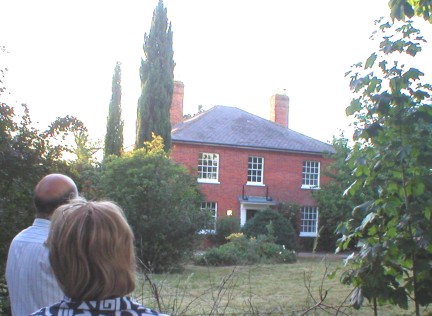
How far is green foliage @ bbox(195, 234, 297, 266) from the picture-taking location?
21.2 m

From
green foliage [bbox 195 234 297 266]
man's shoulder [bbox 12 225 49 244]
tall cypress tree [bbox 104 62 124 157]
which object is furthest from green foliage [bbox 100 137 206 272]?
tall cypress tree [bbox 104 62 124 157]

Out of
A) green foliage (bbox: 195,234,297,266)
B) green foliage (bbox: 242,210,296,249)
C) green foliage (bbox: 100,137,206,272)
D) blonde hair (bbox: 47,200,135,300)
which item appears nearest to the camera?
blonde hair (bbox: 47,200,135,300)

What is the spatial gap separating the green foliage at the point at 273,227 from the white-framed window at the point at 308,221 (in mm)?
4400

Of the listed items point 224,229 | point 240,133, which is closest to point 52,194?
point 224,229

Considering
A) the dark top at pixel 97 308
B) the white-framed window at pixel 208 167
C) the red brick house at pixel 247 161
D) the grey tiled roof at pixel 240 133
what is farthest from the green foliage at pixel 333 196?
the dark top at pixel 97 308

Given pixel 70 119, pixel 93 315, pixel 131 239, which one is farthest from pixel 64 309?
pixel 70 119

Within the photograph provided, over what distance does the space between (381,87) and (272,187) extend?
2898 cm

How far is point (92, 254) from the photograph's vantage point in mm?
1903

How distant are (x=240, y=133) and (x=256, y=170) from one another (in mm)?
2392

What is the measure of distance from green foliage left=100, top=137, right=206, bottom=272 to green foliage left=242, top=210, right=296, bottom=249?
932 centimetres

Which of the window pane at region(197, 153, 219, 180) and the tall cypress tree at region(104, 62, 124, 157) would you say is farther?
the tall cypress tree at region(104, 62, 124, 157)

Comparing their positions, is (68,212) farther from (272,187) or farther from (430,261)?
(272,187)

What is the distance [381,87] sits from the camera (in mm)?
4332

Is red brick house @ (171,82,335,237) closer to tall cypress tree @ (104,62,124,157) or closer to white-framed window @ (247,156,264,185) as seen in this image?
white-framed window @ (247,156,264,185)
